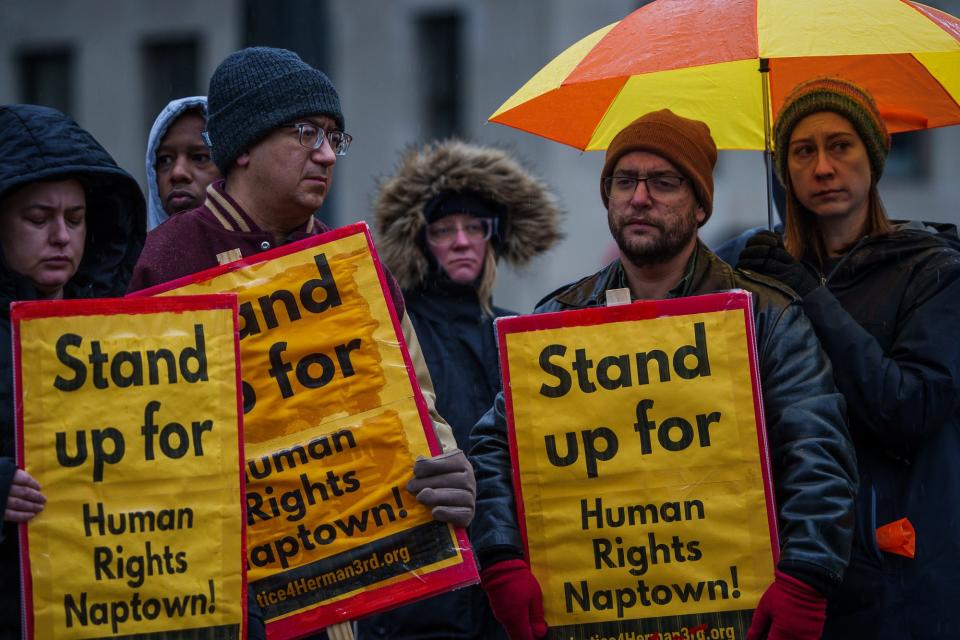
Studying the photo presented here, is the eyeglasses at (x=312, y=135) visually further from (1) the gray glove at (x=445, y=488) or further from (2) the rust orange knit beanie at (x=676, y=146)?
(1) the gray glove at (x=445, y=488)

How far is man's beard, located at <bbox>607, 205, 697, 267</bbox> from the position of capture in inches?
156

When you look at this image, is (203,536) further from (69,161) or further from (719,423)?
(719,423)

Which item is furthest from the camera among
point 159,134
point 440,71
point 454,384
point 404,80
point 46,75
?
point 46,75

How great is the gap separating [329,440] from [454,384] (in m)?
1.61

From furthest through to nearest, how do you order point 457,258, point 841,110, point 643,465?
point 457,258
point 841,110
point 643,465

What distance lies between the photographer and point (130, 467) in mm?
3412

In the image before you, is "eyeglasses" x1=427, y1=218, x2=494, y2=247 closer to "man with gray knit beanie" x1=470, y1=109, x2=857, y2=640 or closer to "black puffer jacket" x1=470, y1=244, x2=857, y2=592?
"man with gray knit beanie" x1=470, y1=109, x2=857, y2=640

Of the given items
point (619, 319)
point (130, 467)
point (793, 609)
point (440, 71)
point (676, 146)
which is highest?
point (440, 71)

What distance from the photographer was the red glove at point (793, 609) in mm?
3436

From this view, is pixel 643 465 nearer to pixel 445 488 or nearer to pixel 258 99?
pixel 445 488

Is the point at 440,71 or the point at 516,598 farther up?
the point at 440,71

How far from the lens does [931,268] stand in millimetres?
3996

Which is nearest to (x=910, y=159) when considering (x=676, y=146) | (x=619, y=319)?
(x=676, y=146)

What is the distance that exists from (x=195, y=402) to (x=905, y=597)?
→ 196 centimetres
